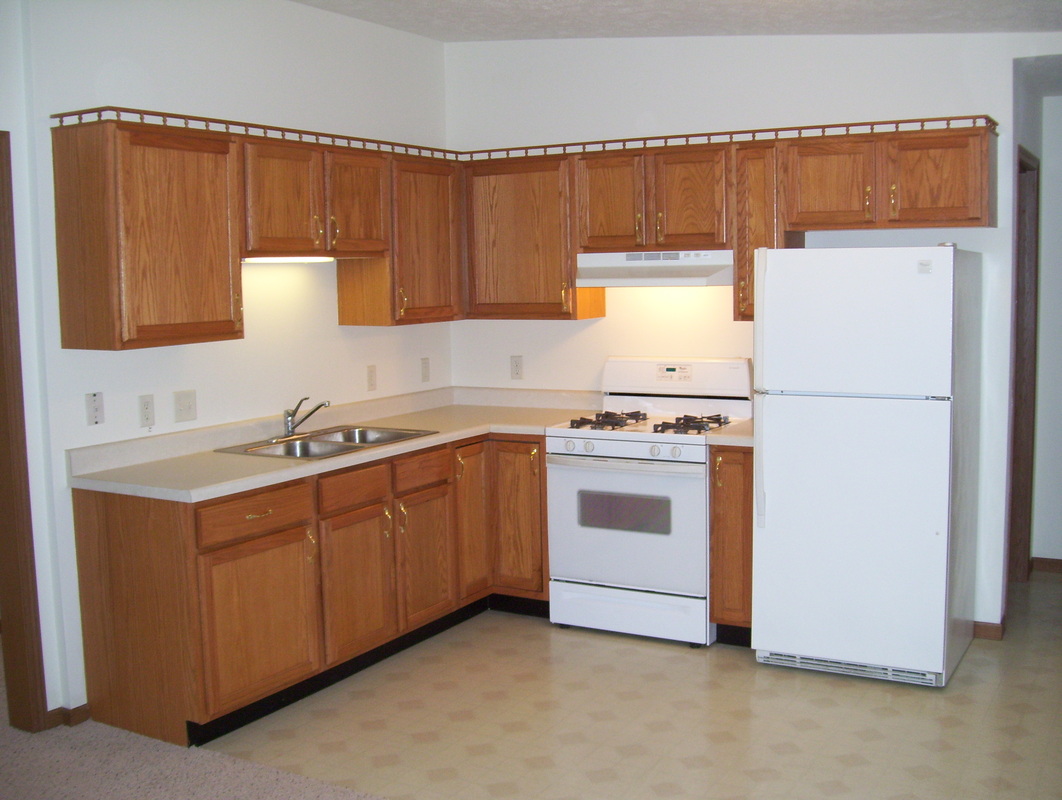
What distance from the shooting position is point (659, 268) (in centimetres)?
450

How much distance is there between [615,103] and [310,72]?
1438mm

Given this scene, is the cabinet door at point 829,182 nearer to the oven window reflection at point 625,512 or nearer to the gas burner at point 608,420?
the gas burner at point 608,420

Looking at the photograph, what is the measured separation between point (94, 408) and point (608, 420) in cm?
208

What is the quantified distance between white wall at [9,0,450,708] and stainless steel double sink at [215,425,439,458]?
170 millimetres

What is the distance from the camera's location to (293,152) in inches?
155

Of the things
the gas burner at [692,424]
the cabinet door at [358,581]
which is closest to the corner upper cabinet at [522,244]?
the gas burner at [692,424]

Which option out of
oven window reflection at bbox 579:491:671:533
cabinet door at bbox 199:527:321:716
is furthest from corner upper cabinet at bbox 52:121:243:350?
oven window reflection at bbox 579:491:671:533

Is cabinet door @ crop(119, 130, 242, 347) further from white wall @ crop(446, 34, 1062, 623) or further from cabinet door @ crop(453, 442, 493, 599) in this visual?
white wall @ crop(446, 34, 1062, 623)

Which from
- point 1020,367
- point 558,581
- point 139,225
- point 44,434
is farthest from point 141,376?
point 1020,367

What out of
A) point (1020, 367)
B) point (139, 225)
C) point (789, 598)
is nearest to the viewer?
point (139, 225)

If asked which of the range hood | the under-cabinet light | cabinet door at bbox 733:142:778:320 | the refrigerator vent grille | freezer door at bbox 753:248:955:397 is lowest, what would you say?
the refrigerator vent grille

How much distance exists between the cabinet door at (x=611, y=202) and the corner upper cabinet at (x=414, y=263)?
63cm

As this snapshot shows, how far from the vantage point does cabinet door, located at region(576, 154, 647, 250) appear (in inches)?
180

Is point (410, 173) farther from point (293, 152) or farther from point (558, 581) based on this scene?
point (558, 581)
